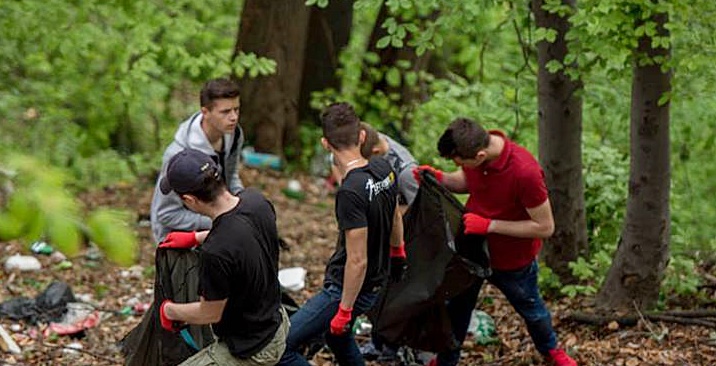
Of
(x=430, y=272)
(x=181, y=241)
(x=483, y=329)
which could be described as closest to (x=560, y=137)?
(x=483, y=329)

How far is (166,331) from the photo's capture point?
205 inches

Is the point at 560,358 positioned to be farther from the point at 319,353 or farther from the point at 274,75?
the point at 274,75

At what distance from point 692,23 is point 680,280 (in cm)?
195

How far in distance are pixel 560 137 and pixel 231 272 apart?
3730mm

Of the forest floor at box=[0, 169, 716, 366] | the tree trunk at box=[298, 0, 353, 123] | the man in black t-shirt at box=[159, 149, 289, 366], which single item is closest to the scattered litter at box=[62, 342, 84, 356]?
the forest floor at box=[0, 169, 716, 366]

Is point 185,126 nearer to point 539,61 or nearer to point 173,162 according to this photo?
point 173,162

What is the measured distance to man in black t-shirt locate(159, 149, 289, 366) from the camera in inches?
176

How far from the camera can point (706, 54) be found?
20.5 feet

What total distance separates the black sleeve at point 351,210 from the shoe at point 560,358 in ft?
5.92

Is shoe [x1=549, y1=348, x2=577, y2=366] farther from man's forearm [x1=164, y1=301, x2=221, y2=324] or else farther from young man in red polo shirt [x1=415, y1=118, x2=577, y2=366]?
man's forearm [x1=164, y1=301, x2=221, y2=324]

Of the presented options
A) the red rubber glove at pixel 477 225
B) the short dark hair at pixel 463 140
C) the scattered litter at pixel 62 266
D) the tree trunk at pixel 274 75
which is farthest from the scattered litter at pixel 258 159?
the short dark hair at pixel 463 140

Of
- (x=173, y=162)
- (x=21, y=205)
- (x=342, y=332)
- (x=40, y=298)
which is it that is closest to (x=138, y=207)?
(x=40, y=298)

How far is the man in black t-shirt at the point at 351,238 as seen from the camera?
5.22m

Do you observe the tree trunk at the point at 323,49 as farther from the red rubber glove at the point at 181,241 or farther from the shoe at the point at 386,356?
the red rubber glove at the point at 181,241
